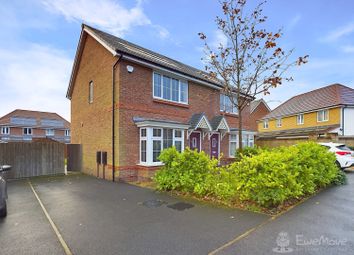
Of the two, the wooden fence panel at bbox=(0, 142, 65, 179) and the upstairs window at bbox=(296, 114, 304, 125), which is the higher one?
the upstairs window at bbox=(296, 114, 304, 125)

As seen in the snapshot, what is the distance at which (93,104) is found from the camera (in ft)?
43.0

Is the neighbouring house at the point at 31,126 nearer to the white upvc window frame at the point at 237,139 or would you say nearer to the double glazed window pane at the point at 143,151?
the white upvc window frame at the point at 237,139

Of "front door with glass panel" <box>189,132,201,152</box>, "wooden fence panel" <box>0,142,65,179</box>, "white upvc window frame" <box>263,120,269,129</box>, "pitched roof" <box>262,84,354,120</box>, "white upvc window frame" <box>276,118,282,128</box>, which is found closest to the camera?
"wooden fence panel" <box>0,142,65,179</box>

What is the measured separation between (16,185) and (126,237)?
8.59m

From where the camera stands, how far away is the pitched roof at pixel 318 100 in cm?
2453

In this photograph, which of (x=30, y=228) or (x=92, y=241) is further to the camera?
(x=30, y=228)

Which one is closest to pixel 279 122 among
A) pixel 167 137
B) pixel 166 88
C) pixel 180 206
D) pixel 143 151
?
pixel 166 88

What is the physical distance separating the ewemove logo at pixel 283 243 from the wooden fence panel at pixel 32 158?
1279 cm

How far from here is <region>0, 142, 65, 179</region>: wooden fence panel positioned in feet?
38.2

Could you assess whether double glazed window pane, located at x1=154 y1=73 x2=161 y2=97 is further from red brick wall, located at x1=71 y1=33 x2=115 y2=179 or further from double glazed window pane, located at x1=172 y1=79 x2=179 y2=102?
red brick wall, located at x1=71 y1=33 x2=115 y2=179

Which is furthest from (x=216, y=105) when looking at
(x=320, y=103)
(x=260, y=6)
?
(x=320, y=103)

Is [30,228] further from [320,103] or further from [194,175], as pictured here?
[320,103]

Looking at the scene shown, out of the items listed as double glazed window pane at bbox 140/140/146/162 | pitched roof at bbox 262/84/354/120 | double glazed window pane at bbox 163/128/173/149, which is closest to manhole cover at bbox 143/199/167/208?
double glazed window pane at bbox 140/140/146/162

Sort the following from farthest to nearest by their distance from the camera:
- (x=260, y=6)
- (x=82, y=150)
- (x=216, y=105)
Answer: (x=216, y=105) → (x=82, y=150) → (x=260, y=6)
